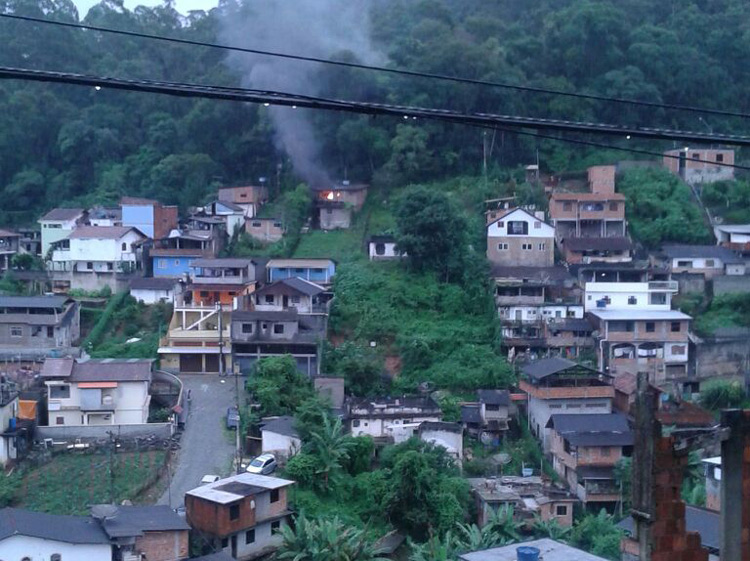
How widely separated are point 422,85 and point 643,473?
14.0m

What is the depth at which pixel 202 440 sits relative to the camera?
9.95m

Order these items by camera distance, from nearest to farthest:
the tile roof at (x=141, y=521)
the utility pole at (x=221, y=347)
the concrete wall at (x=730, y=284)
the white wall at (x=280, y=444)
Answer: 1. the tile roof at (x=141, y=521)
2. the white wall at (x=280, y=444)
3. the utility pole at (x=221, y=347)
4. the concrete wall at (x=730, y=284)

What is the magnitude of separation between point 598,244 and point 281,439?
5.59 meters

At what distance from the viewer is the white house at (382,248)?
13273 mm

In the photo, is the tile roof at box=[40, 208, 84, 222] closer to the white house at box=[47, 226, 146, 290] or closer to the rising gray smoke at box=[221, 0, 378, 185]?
the white house at box=[47, 226, 146, 290]

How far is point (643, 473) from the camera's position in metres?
2.14

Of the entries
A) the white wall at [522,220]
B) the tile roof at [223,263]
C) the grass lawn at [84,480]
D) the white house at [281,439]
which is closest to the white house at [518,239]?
the white wall at [522,220]

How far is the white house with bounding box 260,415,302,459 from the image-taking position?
9.35 m

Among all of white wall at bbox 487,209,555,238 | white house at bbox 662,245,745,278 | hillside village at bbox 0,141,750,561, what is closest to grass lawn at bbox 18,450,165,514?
hillside village at bbox 0,141,750,561

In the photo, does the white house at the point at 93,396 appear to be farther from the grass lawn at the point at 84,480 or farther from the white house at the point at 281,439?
the white house at the point at 281,439

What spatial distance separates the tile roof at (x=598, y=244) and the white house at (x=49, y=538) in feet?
24.8

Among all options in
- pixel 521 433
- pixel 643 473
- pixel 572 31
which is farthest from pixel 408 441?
pixel 572 31

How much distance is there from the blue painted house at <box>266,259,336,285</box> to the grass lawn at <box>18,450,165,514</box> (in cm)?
386

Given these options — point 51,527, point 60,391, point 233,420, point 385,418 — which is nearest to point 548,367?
point 385,418
